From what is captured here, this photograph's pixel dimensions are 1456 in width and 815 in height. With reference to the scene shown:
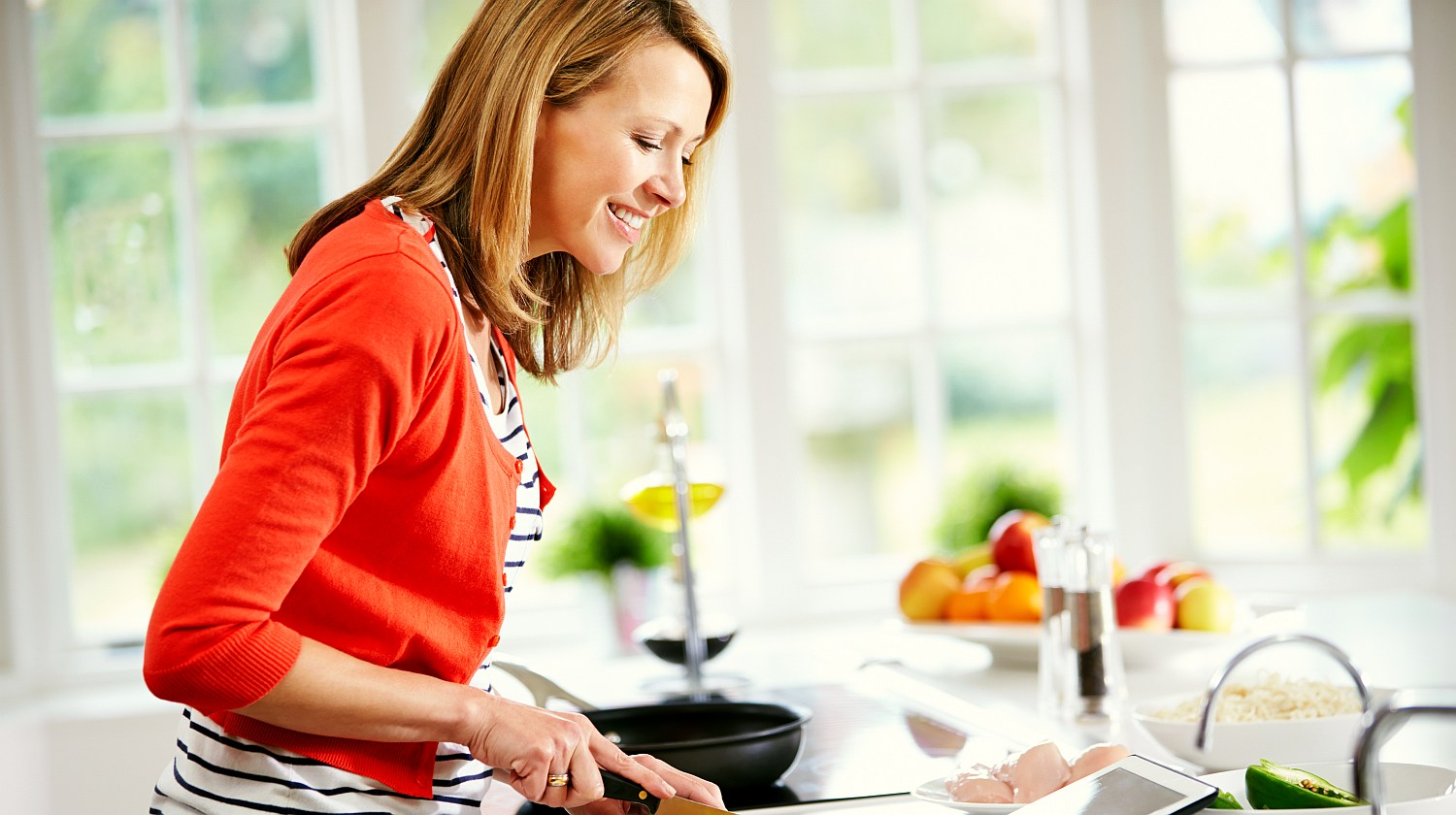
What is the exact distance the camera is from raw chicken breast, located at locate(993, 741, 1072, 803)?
112 cm

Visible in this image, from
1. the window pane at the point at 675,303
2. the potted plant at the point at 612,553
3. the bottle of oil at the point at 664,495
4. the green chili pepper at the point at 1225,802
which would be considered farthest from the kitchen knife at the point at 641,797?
the window pane at the point at 675,303

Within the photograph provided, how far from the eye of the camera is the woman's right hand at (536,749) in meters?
1.01

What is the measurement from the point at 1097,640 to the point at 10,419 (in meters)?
2.15

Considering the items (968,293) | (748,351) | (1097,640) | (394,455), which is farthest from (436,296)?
(968,293)

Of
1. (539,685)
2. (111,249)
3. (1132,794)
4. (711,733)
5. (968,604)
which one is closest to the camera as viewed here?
(1132,794)

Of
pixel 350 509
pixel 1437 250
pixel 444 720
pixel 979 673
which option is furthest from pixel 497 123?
pixel 1437 250

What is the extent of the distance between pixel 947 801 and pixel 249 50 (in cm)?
234

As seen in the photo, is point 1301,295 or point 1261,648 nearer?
point 1261,648

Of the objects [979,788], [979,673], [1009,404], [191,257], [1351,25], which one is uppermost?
[1351,25]

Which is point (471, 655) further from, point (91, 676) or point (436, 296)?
point (91, 676)

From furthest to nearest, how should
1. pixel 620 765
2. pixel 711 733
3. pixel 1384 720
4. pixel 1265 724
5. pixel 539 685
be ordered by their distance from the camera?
pixel 539 685
pixel 711 733
pixel 1265 724
pixel 620 765
pixel 1384 720

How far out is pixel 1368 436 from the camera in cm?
310

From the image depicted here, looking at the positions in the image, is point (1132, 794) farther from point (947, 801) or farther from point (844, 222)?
point (844, 222)

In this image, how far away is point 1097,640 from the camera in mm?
1650
